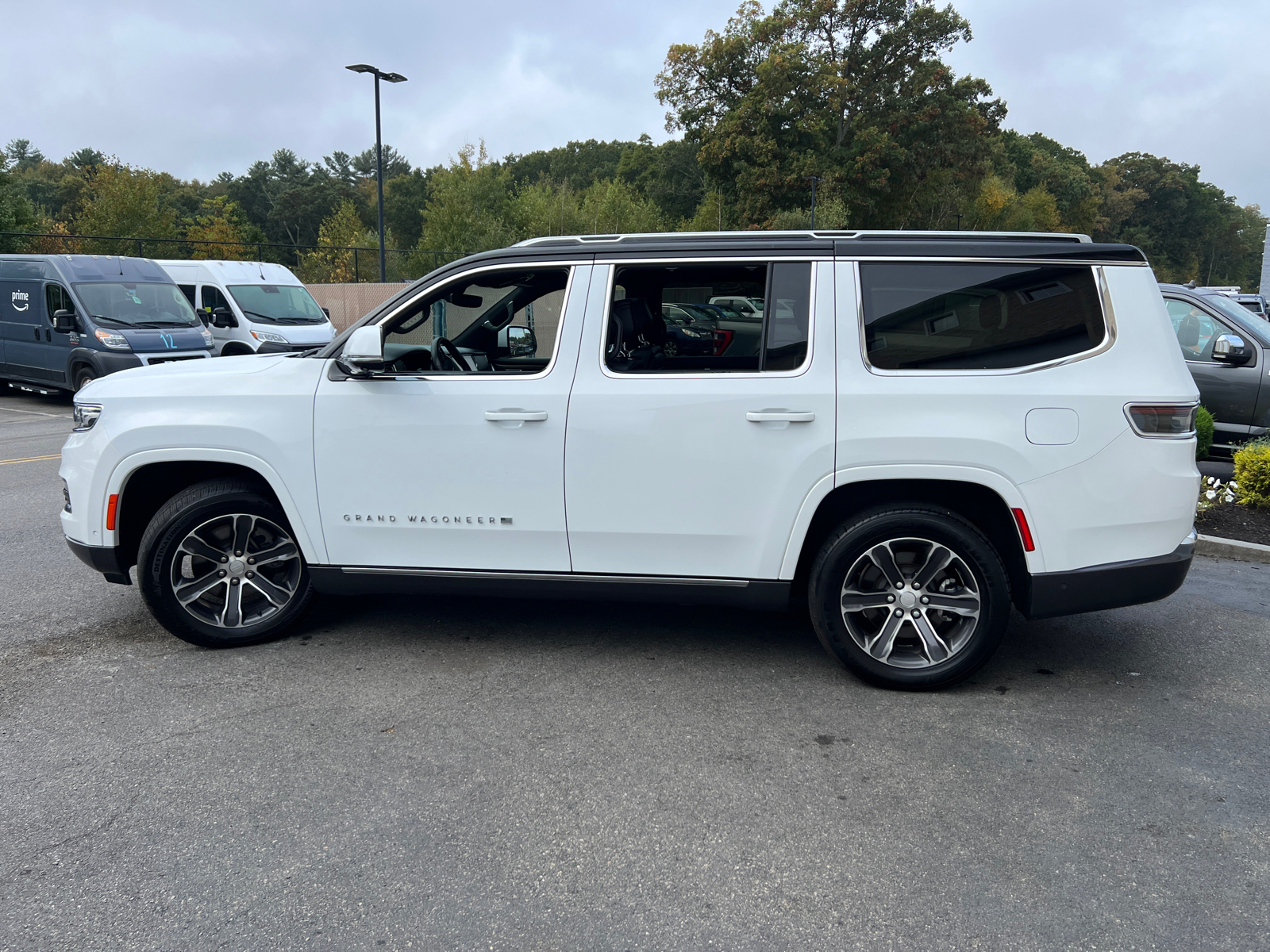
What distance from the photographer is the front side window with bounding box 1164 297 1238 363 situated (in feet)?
30.5

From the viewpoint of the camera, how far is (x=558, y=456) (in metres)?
4.16

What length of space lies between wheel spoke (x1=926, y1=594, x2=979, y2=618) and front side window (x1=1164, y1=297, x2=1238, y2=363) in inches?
267

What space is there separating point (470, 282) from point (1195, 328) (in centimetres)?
812

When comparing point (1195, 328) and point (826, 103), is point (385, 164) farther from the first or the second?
point (1195, 328)

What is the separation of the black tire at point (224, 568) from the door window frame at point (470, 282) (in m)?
0.91

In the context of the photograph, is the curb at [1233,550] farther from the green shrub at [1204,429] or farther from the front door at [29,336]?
the front door at [29,336]

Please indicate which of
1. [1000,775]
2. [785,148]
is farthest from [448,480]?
[785,148]

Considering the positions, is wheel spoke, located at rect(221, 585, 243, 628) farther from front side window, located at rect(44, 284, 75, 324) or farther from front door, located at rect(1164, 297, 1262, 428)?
front side window, located at rect(44, 284, 75, 324)

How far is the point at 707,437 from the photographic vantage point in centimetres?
404

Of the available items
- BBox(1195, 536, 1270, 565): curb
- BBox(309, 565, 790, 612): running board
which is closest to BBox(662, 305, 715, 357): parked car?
BBox(309, 565, 790, 612): running board

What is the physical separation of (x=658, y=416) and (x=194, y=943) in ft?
8.22

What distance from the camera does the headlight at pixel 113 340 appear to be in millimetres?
14305

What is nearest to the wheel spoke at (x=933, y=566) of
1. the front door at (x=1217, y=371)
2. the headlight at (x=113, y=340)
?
the front door at (x=1217, y=371)

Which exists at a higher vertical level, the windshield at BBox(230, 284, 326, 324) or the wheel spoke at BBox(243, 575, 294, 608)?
the windshield at BBox(230, 284, 326, 324)
